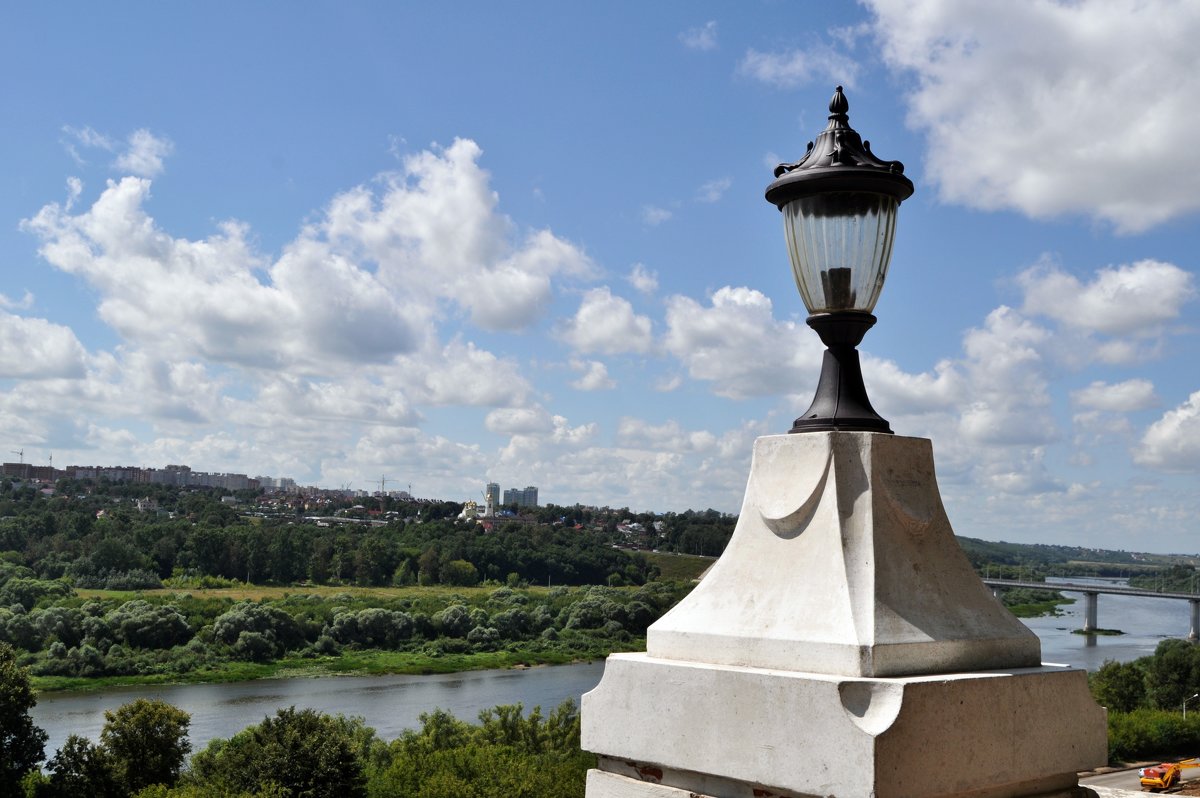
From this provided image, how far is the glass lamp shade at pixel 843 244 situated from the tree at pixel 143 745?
958 inches

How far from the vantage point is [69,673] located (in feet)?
138

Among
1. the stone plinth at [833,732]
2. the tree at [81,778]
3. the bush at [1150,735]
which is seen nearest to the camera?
the stone plinth at [833,732]

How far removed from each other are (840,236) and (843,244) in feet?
0.06

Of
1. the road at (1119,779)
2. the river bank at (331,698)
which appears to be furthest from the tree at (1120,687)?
the river bank at (331,698)

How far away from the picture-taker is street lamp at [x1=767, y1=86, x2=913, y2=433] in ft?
7.44

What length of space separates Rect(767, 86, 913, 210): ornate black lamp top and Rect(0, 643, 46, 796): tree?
81.9ft

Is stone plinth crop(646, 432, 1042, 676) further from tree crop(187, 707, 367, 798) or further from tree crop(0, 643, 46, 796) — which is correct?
tree crop(0, 643, 46, 796)

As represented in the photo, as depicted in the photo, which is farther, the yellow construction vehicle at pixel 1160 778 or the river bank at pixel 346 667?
the river bank at pixel 346 667

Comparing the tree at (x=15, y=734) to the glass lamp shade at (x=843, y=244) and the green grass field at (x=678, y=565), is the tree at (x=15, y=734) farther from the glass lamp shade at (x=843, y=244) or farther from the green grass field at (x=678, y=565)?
the green grass field at (x=678, y=565)

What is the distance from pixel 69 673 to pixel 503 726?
23360 millimetres

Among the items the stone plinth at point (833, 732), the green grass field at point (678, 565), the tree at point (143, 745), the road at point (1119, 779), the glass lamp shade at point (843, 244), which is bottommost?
the road at point (1119, 779)

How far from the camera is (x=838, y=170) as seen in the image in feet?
7.37

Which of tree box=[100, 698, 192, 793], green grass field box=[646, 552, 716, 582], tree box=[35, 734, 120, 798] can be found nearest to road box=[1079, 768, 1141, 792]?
tree box=[100, 698, 192, 793]

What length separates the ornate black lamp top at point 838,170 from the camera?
7.40ft
